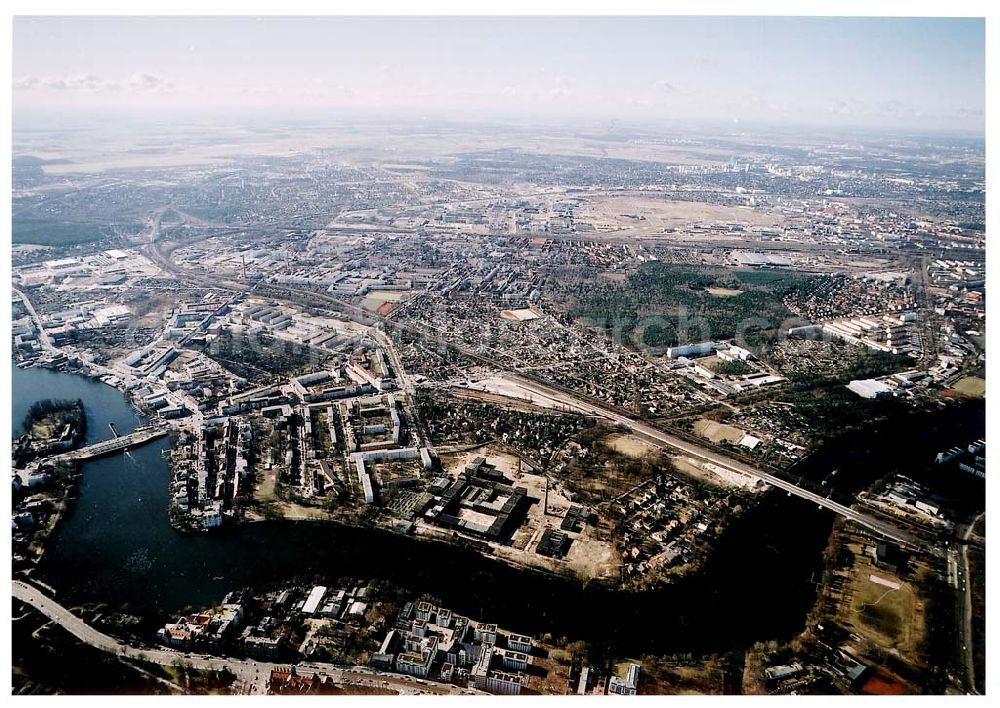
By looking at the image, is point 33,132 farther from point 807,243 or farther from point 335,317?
point 807,243

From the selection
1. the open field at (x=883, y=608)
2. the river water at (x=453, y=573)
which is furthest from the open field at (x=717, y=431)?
the open field at (x=883, y=608)

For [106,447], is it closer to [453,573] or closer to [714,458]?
[453,573]

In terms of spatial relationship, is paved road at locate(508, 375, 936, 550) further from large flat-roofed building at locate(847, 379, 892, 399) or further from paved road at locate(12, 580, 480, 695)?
paved road at locate(12, 580, 480, 695)

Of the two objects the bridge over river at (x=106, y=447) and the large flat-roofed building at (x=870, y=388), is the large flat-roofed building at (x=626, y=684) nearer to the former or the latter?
the bridge over river at (x=106, y=447)

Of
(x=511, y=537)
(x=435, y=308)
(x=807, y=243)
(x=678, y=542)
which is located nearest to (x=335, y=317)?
(x=435, y=308)

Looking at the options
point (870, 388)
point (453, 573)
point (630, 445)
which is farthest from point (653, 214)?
point (453, 573)

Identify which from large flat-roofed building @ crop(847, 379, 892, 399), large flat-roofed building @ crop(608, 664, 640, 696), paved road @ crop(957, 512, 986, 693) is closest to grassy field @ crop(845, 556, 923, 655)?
paved road @ crop(957, 512, 986, 693)
